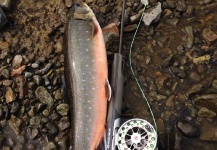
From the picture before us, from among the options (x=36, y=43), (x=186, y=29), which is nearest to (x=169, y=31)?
(x=186, y=29)

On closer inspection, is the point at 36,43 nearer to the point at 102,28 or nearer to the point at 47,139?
the point at 102,28

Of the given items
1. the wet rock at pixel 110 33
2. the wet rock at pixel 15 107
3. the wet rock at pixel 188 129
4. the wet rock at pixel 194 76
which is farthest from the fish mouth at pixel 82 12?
the wet rock at pixel 188 129

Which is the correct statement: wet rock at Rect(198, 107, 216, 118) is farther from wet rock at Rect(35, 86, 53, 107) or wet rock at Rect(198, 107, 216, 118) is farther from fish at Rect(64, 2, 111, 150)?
wet rock at Rect(35, 86, 53, 107)

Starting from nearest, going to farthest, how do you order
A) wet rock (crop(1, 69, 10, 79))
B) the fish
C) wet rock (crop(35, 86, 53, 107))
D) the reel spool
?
the reel spool
the fish
wet rock (crop(35, 86, 53, 107))
wet rock (crop(1, 69, 10, 79))

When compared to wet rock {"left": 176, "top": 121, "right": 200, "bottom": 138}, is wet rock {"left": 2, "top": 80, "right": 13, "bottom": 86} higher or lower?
higher

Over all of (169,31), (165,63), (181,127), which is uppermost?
(169,31)

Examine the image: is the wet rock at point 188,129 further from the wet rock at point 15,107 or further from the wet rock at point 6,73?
the wet rock at point 6,73

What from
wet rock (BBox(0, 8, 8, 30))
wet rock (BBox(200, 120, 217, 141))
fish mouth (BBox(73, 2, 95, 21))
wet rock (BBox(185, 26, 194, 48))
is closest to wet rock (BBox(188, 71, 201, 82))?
wet rock (BBox(185, 26, 194, 48))

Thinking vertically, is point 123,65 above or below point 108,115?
above
